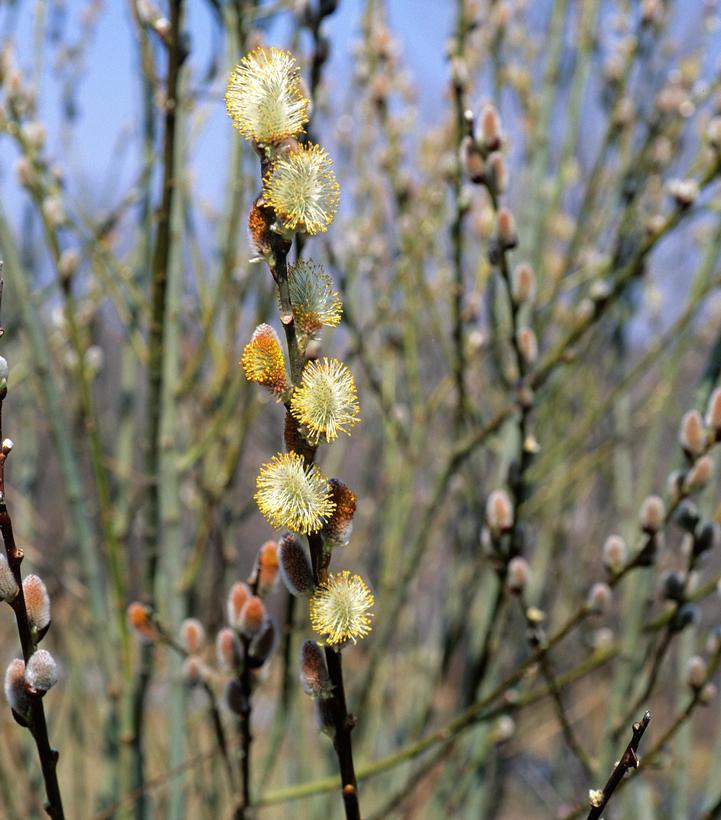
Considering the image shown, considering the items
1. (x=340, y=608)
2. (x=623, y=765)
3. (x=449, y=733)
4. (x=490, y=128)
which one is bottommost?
(x=623, y=765)

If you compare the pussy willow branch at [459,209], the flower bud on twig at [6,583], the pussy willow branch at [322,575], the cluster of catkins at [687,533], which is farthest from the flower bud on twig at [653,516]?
the flower bud on twig at [6,583]

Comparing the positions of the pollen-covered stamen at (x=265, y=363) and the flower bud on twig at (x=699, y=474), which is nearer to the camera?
the pollen-covered stamen at (x=265, y=363)

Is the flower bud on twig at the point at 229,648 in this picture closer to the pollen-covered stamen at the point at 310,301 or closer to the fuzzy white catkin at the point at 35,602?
the fuzzy white catkin at the point at 35,602

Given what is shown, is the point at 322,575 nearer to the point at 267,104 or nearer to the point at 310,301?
the point at 310,301

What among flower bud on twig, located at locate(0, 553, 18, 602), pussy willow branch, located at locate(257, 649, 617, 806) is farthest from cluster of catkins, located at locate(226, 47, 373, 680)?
pussy willow branch, located at locate(257, 649, 617, 806)

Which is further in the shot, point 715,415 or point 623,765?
point 715,415

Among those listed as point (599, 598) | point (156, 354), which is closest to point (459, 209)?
point (156, 354)

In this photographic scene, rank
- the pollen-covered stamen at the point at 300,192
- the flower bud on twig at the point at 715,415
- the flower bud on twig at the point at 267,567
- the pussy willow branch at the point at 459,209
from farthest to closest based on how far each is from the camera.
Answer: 1. the pussy willow branch at the point at 459,209
2. the flower bud on twig at the point at 715,415
3. the flower bud on twig at the point at 267,567
4. the pollen-covered stamen at the point at 300,192
